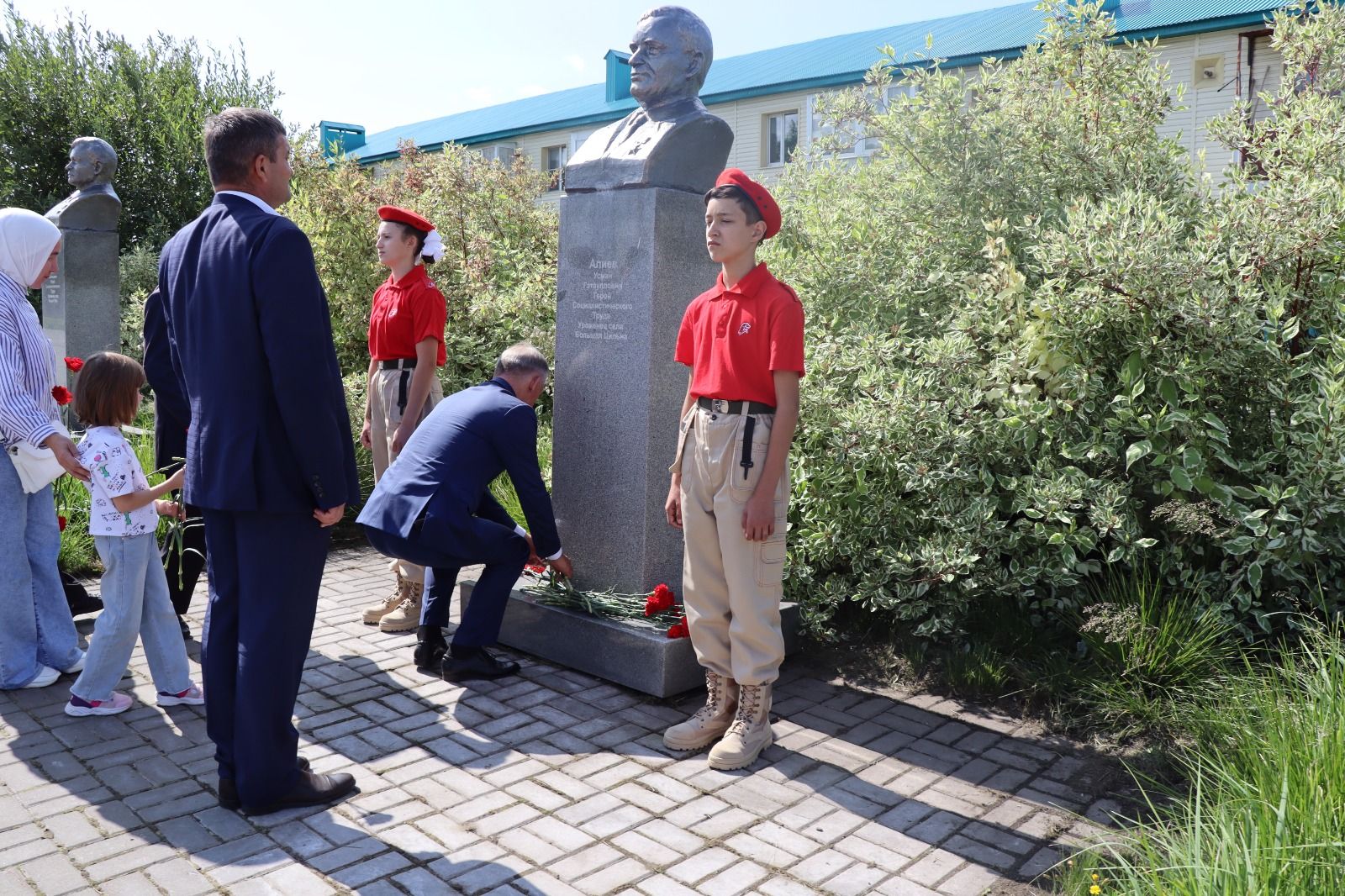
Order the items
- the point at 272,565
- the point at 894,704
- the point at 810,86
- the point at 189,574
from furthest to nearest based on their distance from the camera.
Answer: the point at 810,86 < the point at 189,574 < the point at 894,704 < the point at 272,565

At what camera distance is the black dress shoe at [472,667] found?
471cm

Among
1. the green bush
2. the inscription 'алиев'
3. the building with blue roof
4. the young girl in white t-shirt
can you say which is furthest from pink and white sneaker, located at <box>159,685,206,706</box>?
the building with blue roof

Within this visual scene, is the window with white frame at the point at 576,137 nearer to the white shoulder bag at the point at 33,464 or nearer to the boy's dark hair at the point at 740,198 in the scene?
the white shoulder bag at the point at 33,464

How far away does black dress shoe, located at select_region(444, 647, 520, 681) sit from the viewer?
4.71 meters

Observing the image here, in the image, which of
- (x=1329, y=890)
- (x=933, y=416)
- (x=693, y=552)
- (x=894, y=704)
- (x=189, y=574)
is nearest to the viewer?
(x=1329, y=890)

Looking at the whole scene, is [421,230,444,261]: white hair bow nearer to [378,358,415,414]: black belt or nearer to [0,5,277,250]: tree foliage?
[378,358,415,414]: black belt

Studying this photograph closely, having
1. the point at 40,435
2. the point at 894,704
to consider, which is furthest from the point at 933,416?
the point at 40,435

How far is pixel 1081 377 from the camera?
15.5 ft

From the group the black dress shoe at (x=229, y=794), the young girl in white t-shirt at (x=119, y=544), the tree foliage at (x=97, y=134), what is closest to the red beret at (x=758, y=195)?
the young girl in white t-shirt at (x=119, y=544)

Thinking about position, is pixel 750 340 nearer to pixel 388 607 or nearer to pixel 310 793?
pixel 310 793

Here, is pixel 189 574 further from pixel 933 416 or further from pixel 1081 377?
pixel 1081 377

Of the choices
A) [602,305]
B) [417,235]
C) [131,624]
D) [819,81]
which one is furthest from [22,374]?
[819,81]

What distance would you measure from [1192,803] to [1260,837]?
3.66ft

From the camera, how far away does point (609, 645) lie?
15.3 feet
